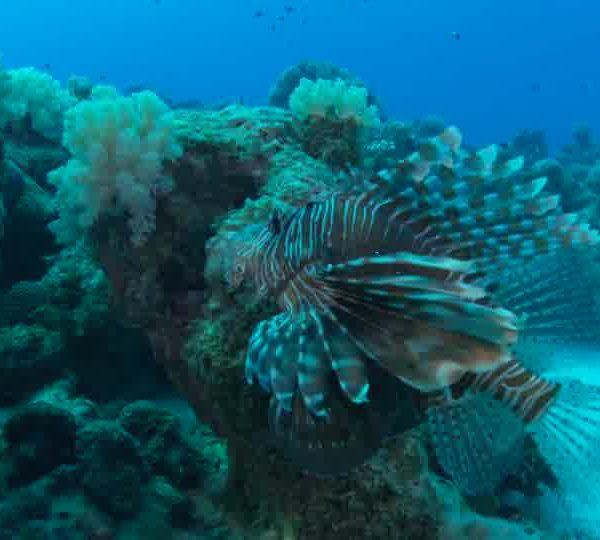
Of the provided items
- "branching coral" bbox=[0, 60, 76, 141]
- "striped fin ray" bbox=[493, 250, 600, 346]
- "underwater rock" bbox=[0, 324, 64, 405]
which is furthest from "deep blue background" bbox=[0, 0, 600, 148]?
"striped fin ray" bbox=[493, 250, 600, 346]

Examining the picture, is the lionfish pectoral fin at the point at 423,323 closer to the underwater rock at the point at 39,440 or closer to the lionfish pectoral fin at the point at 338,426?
the lionfish pectoral fin at the point at 338,426

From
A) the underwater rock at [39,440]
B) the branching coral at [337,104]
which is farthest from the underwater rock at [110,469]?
the branching coral at [337,104]

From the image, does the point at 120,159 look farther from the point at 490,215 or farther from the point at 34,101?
the point at 34,101

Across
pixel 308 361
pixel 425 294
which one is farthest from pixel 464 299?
pixel 308 361

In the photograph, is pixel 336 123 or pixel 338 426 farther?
pixel 336 123

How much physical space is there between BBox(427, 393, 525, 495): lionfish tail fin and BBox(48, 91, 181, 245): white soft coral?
253cm

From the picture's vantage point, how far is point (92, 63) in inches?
3642

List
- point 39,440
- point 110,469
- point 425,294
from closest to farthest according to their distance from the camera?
point 425,294
point 110,469
point 39,440

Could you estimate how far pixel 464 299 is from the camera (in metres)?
2.34

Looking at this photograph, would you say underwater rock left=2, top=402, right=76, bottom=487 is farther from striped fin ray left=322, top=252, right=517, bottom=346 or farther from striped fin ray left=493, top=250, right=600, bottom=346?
striped fin ray left=493, top=250, right=600, bottom=346

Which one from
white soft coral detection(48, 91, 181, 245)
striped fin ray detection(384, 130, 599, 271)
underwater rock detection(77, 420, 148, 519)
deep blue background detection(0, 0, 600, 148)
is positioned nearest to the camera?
striped fin ray detection(384, 130, 599, 271)

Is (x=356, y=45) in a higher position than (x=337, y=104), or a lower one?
higher

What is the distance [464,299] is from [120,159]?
2862 millimetres

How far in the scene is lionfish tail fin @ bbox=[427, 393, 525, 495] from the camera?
2834 millimetres
